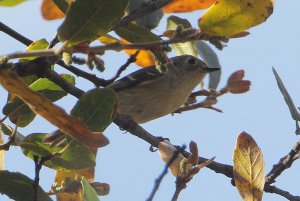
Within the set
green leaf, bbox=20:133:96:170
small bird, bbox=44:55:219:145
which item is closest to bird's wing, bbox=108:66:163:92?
small bird, bbox=44:55:219:145

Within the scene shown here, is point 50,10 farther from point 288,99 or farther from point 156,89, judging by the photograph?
point 156,89

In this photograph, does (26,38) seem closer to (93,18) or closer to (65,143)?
(65,143)

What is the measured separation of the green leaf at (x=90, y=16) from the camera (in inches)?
76.0

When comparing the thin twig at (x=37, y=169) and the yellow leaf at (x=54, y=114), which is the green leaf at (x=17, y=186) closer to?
the thin twig at (x=37, y=169)

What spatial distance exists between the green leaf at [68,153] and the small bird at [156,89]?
128 inches

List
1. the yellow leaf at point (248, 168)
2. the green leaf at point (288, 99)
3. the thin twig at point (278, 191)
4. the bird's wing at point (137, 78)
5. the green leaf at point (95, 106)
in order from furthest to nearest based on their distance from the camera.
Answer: the bird's wing at point (137, 78) < the thin twig at point (278, 191) < the green leaf at point (288, 99) < the yellow leaf at point (248, 168) < the green leaf at point (95, 106)

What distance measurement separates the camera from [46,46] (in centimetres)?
277

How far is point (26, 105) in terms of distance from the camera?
8.86 feet

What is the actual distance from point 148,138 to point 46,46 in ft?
3.87

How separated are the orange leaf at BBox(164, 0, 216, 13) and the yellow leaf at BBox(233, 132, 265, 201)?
1.88ft

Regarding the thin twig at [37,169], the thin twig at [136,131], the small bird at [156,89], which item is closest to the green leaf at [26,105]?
the thin twig at [136,131]

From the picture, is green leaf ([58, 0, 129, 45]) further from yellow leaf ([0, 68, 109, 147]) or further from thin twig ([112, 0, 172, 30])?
thin twig ([112, 0, 172, 30])

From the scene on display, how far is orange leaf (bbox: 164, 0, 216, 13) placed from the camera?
8.73 feet

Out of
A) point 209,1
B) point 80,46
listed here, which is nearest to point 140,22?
point 209,1
